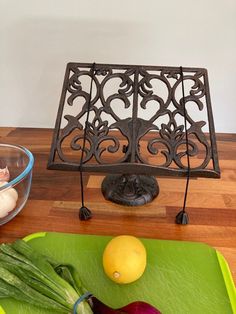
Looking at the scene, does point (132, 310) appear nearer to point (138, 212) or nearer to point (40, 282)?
point (40, 282)

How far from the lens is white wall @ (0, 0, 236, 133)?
0.93 meters

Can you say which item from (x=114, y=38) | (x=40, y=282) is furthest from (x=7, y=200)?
(x=114, y=38)

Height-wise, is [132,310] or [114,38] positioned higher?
[114,38]

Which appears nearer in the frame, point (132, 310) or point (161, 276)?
point (132, 310)

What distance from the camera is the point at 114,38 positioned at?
3.22 ft

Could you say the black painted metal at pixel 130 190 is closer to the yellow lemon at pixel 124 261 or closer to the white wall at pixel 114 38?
the yellow lemon at pixel 124 261

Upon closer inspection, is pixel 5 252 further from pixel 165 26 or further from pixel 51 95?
pixel 165 26

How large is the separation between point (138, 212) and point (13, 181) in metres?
0.32

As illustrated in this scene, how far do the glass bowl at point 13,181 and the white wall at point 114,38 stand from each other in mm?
419

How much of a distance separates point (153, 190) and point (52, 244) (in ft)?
0.99

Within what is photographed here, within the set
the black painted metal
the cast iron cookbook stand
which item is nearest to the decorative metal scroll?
the cast iron cookbook stand

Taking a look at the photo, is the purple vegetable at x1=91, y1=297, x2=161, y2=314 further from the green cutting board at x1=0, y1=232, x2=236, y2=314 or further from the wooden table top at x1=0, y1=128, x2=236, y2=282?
the wooden table top at x1=0, y1=128, x2=236, y2=282

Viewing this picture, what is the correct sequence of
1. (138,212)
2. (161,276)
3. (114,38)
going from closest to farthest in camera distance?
(161,276) → (138,212) → (114,38)

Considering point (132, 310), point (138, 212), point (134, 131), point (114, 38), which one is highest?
point (114, 38)
